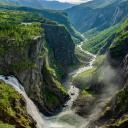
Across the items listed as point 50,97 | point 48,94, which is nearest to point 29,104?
point 50,97

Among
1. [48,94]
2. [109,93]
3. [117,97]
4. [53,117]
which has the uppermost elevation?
[48,94]

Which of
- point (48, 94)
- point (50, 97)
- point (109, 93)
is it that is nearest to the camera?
point (109, 93)

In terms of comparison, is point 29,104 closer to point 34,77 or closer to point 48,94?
point 34,77

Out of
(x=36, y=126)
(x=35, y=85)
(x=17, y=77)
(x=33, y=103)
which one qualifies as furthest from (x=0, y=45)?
(x=36, y=126)

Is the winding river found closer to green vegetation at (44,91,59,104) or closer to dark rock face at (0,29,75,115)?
dark rock face at (0,29,75,115)

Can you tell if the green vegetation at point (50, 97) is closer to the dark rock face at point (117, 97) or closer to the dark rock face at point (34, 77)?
the dark rock face at point (34, 77)

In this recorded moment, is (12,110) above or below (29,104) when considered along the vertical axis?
below

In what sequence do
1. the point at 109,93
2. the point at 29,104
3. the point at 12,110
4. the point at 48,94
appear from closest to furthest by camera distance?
the point at 12,110 → the point at 29,104 → the point at 109,93 → the point at 48,94

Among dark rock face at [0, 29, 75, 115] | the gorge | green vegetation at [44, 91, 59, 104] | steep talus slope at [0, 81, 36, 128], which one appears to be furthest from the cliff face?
steep talus slope at [0, 81, 36, 128]
